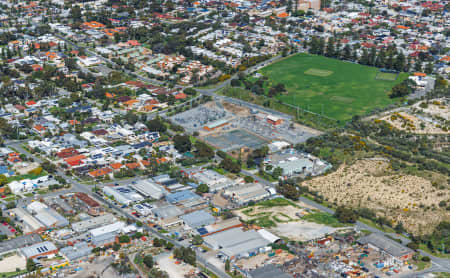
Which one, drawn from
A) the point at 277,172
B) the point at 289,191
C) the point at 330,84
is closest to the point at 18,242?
the point at 289,191

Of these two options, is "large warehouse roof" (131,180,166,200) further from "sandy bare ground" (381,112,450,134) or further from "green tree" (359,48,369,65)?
"green tree" (359,48,369,65)

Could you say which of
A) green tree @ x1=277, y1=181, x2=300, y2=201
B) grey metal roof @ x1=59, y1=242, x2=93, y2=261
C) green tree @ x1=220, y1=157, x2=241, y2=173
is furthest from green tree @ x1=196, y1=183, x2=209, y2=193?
grey metal roof @ x1=59, y1=242, x2=93, y2=261

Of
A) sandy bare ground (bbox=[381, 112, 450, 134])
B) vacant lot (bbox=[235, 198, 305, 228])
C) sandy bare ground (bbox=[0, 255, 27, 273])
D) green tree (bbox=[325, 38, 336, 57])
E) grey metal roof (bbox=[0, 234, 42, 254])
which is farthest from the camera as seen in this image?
green tree (bbox=[325, 38, 336, 57])

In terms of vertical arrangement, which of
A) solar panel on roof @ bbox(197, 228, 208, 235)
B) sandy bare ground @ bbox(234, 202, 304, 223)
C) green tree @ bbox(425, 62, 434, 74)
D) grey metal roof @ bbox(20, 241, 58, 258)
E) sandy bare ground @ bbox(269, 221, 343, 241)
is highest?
green tree @ bbox(425, 62, 434, 74)

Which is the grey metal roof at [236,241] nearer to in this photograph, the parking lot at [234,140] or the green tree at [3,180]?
the parking lot at [234,140]

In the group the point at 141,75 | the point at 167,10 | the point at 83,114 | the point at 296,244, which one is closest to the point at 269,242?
the point at 296,244

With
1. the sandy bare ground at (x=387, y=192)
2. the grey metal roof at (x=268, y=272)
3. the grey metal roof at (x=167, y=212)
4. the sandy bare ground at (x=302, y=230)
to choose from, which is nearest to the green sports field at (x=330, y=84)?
the sandy bare ground at (x=387, y=192)
